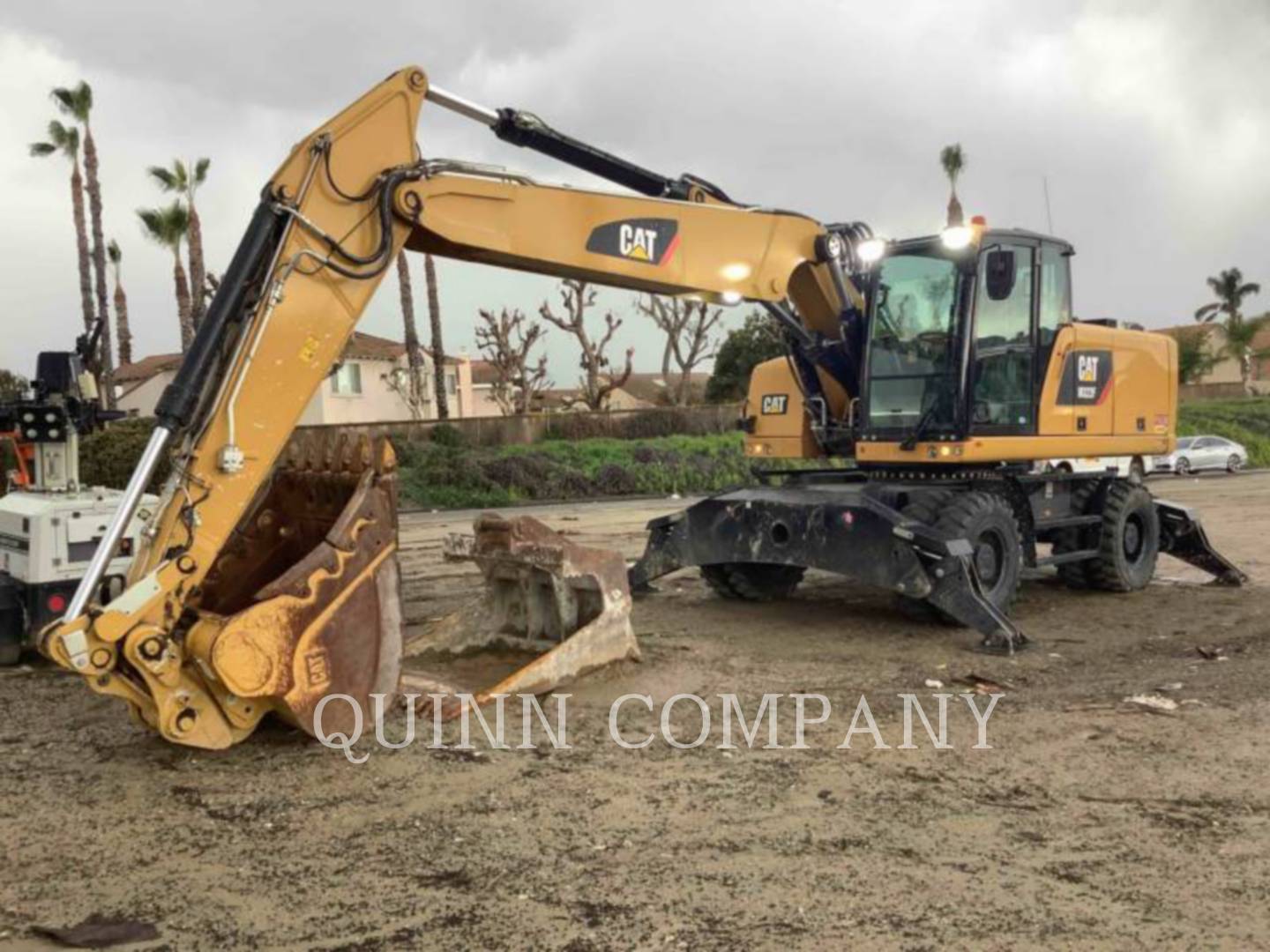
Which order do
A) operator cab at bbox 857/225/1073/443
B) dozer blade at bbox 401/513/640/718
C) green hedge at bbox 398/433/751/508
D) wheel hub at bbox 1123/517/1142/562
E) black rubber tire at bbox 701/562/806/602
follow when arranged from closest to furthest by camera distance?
dozer blade at bbox 401/513/640/718, operator cab at bbox 857/225/1073/443, black rubber tire at bbox 701/562/806/602, wheel hub at bbox 1123/517/1142/562, green hedge at bbox 398/433/751/508

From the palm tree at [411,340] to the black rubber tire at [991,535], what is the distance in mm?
27606

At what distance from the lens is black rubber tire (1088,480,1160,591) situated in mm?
10062

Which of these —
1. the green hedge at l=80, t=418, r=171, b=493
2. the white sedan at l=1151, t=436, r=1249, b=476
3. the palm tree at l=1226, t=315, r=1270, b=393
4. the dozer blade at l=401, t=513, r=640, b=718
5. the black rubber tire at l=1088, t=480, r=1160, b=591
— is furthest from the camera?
the palm tree at l=1226, t=315, r=1270, b=393

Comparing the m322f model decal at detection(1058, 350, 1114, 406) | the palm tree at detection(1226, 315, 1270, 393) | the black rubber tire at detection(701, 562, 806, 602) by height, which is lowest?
the black rubber tire at detection(701, 562, 806, 602)

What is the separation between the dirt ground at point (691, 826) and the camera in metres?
3.75

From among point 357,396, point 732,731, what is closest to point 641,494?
point 357,396

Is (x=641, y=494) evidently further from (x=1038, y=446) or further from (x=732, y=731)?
(x=732, y=731)

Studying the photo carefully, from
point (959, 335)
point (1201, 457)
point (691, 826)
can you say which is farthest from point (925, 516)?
point (1201, 457)

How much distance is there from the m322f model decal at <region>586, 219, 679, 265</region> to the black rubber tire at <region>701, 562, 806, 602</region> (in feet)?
11.2

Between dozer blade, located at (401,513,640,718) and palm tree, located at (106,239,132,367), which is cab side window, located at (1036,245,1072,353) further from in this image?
palm tree, located at (106,239,132,367)

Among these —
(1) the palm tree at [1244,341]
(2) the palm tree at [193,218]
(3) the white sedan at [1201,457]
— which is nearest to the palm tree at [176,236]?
(2) the palm tree at [193,218]

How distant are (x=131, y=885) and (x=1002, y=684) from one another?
189 inches

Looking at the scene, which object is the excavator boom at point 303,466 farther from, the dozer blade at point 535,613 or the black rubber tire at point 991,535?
the black rubber tire at point 991,535

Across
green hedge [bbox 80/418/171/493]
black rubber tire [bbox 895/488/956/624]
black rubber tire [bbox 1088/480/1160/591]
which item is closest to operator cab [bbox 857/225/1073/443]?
black rubber tire [bbox 895/488/956/624]
